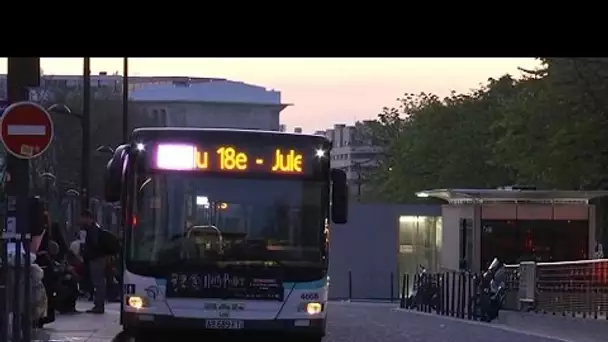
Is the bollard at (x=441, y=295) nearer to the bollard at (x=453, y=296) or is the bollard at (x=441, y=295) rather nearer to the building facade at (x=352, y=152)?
the bollard at (x=453, y=296)

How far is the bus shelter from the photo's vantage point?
124 feet

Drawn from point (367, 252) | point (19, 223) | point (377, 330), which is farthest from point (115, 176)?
point (367, 252)

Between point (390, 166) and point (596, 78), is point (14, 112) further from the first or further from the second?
point (390, 166)

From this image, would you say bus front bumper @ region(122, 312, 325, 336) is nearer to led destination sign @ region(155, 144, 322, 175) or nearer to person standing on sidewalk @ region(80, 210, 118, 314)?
led destination sign @ region(155, 144, 322, 175)

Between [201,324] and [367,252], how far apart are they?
36.2 meters

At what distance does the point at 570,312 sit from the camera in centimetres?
2691

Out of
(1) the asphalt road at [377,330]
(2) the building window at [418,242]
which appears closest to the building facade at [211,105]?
(2) the building window at [418,242]

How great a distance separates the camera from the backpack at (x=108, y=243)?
22.5 meters

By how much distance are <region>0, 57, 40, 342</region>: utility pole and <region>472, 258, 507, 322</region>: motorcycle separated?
17351 mm

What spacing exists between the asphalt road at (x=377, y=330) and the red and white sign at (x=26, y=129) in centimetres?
334

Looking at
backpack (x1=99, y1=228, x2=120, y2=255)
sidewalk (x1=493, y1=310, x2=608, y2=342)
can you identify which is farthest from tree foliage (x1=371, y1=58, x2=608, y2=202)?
backpack (x1=99, y1=228, x2=120, y2=255)

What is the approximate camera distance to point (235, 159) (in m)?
17.3
